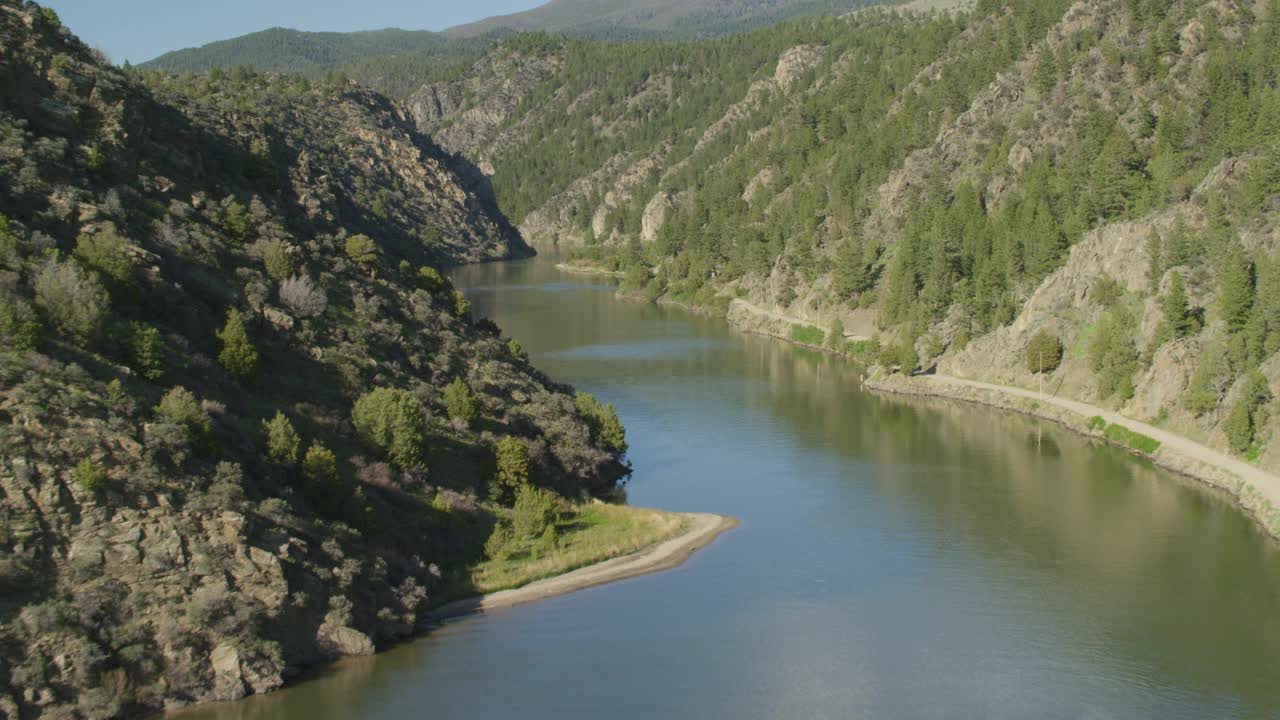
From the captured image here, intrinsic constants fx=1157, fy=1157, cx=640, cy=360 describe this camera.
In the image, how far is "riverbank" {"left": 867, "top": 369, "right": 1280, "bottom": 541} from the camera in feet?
170

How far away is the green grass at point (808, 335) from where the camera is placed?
343 feet

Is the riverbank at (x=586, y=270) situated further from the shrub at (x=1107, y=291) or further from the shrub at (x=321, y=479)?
the shrub at (x=321, y=479)

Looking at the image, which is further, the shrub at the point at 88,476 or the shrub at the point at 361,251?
the shrub at the point at 361,251

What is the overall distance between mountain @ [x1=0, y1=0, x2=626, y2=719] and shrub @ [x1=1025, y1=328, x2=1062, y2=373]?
30768mm

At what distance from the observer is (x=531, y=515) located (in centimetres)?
4466

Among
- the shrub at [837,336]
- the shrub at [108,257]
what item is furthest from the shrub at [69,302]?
the shrub at [837,336]

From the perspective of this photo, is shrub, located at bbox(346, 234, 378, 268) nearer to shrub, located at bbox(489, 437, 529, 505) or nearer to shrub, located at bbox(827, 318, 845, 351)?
shrub, located at bbox(489, 437, 529, 505)

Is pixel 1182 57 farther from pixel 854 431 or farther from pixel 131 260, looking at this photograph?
pixel 131 260

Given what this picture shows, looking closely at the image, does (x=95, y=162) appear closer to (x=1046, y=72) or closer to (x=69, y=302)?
(x=69, y=302)

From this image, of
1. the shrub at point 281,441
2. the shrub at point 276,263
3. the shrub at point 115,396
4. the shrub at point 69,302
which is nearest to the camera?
the shrub at point 115,396

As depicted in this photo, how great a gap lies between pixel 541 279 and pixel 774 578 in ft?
428

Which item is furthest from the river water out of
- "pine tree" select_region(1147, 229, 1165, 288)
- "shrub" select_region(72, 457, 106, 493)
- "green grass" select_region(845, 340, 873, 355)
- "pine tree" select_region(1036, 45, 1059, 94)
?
"pine tree" select_region(1036, 45, 1059, 94)

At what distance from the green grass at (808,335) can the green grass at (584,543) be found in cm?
5696

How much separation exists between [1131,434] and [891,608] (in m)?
29.8
